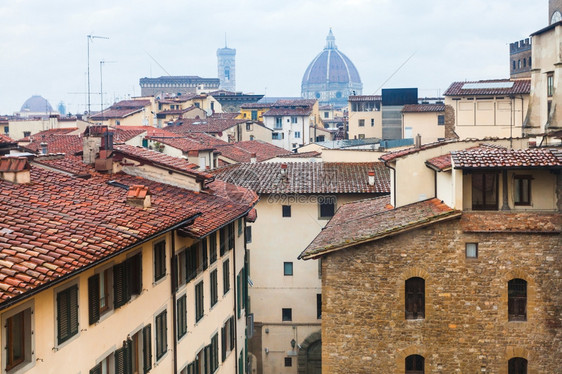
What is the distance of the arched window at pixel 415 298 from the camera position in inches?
776

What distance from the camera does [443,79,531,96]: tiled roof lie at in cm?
5141

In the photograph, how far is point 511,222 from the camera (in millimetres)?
19125

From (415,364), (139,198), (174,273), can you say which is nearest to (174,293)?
(174,273)

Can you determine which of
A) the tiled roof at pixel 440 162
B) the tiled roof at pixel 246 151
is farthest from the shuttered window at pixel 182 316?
the tiled roof at pixel 246 151

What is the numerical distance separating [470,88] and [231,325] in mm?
36243

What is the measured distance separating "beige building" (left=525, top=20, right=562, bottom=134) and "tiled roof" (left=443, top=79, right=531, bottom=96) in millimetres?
10284

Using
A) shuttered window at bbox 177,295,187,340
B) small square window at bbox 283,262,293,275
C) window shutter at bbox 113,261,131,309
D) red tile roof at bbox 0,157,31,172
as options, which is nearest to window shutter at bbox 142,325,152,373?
window shutter at bbox 113,261,131,309

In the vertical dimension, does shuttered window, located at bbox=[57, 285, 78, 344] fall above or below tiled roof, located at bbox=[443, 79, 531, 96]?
below

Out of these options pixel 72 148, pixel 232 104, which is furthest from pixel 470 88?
pixel 232 104

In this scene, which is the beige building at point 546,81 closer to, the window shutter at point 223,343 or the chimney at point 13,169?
the window shutter at point 223,343

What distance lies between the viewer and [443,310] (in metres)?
19.6

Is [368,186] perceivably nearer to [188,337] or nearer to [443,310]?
[443,310]

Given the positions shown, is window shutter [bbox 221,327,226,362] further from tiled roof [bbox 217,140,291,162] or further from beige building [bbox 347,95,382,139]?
beige building [bbox 347,95,382,139]

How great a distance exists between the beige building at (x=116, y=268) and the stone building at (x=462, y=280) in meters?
3.32
